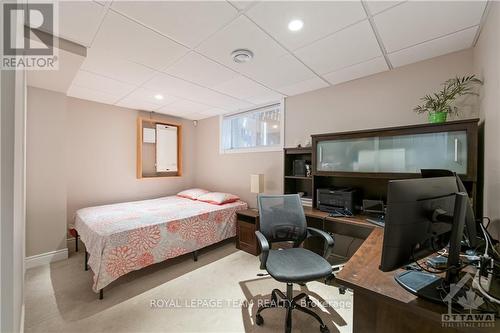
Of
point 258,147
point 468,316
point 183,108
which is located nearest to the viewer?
point 468,316

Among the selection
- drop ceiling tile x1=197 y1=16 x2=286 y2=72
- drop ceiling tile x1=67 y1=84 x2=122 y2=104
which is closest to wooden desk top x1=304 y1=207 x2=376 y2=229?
drop ceiling tile x1=197 y1=16 x2=286 y2=72

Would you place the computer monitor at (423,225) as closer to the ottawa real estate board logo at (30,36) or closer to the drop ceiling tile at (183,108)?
the ottawa real estate board logo at (30,36)

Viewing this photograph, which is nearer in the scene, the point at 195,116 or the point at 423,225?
the point at 423,225

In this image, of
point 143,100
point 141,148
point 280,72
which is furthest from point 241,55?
point 141,148

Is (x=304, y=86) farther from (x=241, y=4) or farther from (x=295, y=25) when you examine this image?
(x=241, y=4)

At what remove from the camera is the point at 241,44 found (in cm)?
196

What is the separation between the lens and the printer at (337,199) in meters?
2.53

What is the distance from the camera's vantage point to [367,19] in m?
1.65

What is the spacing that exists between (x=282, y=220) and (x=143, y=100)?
308 cm

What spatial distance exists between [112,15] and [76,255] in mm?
3342

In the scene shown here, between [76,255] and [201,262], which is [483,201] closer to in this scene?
[201,262]

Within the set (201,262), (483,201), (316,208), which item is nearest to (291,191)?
(316,208)

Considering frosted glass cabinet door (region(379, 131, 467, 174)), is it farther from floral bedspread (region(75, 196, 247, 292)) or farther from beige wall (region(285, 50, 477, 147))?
floral bedspread (region(75, 196, 247, 292))

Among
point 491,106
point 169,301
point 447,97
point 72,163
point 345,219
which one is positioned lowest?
point 169,301
